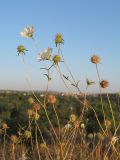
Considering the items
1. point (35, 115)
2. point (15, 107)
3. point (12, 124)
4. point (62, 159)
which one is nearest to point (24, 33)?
point (35, 115)

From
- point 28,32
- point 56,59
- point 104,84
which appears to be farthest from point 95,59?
point 28,32

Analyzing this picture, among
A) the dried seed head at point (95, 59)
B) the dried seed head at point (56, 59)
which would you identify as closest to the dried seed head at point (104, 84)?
the dried seed head at point (95, 59)

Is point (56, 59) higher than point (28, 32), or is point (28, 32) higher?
point (28, 32)

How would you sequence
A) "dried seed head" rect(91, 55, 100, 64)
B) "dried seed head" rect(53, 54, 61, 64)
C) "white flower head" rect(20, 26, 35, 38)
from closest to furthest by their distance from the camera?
"dried seed head" rect(53, 54, 61, 64) → "dried seed head" rect(91, 55, 100, 64) → "white flower head" rect(20, 26, 35, 38)

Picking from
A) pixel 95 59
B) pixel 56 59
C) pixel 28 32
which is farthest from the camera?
pixel 28 32

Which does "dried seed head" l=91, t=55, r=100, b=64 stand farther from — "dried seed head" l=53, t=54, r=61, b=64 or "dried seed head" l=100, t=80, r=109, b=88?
"dried seed head" l=53, t=54, r=61, b=64

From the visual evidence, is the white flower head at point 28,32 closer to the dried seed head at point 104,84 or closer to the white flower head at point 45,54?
the white flower head at point 45,54

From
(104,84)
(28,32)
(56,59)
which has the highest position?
(28,32)

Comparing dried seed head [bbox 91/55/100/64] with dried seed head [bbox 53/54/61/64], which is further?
dried seed head [bbox 91/55/100/64]

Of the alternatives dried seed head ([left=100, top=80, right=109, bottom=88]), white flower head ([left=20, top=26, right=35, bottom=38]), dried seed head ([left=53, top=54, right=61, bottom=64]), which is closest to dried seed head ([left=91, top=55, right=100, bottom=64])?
dried seed head ([left=100, top=80, right=109, bottom=88])

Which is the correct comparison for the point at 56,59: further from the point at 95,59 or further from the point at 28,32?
the point at 28,32

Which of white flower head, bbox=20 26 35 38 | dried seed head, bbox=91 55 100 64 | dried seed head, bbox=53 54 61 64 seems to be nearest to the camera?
dried seed head, bbox=53 54 61 64

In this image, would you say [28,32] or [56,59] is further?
[28,32]

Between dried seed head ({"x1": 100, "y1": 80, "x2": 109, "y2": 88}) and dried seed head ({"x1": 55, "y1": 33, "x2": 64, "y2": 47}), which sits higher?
dried seed head ({"x1": 55, "y1": 33, "x2": 64, "y2": 47})
